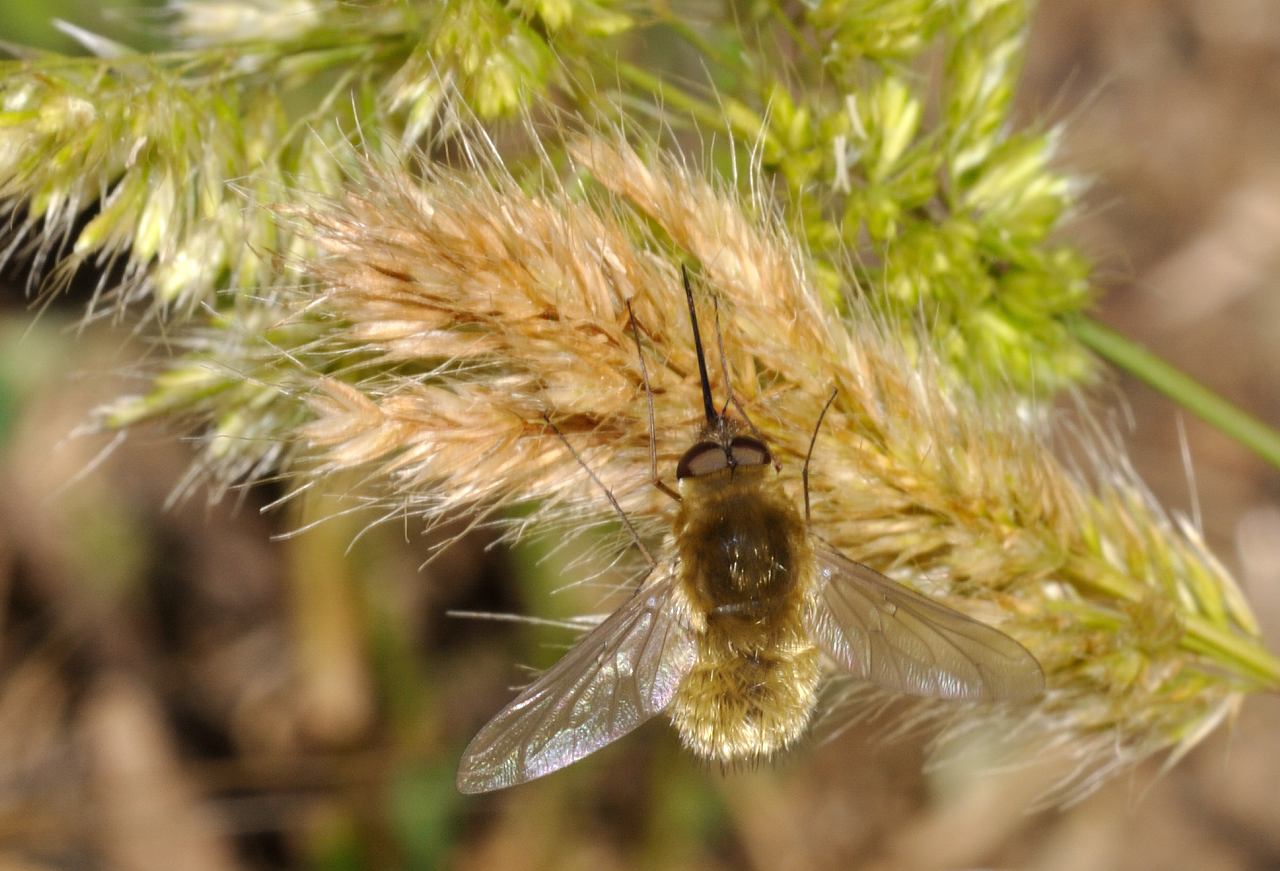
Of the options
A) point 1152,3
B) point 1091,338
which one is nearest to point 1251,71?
point 1152,3

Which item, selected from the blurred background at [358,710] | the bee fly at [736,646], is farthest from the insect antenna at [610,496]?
the blurred background at [358,710]

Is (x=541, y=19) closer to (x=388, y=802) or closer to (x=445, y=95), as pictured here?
(x=445, y=95)

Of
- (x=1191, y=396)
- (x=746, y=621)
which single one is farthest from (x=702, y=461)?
(x=1191, y=396)

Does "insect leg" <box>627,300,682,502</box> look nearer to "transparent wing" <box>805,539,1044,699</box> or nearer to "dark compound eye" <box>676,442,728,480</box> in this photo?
"dark compound eye" <box>676,442,728,480</box>

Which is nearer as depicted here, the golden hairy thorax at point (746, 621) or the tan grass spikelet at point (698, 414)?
the tan grass spikelet at point (698, 414)

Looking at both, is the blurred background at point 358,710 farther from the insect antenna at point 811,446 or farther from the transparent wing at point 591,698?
the insect antenna at point 811,446

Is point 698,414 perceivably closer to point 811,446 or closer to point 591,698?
point 811,446
